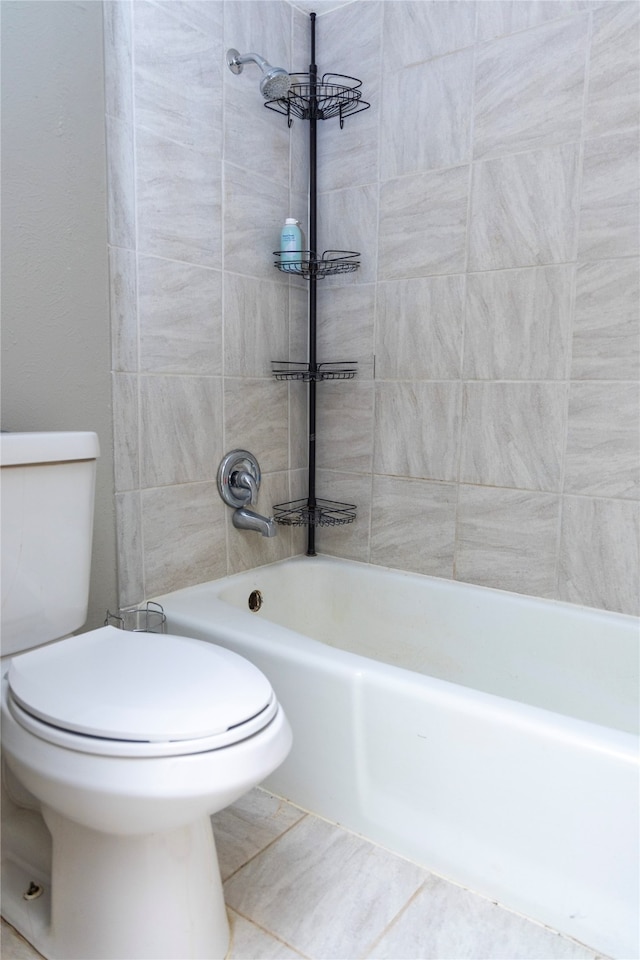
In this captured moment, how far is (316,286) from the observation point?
2.22 m

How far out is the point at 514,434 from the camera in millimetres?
1867

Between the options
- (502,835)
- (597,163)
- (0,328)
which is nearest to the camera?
(502,835)

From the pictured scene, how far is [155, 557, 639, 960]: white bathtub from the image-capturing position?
1167 mm

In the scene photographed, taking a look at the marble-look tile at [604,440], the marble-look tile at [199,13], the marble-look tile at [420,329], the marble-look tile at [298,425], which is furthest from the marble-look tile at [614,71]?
the marble-look tile at [298,425]

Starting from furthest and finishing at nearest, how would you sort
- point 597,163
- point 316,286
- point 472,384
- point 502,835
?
point 316,286 → point 472,384 → point 597,163 → point 502,835

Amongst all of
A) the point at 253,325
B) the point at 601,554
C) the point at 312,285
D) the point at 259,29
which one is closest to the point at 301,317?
the point at 312,285

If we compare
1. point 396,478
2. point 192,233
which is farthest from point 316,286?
point 396,478

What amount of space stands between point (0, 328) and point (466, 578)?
1391mm

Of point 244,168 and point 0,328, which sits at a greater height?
point 244,168

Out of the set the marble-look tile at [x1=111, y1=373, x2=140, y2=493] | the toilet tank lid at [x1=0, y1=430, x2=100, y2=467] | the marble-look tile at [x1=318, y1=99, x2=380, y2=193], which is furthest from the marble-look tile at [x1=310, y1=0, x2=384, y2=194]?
the toilet tank lid at [x1=0, y1=430, x2=100, y2=467]

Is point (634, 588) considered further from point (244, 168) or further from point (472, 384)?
point (244, 168)

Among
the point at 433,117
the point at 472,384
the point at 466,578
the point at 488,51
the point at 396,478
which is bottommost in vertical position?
the point at 466,578

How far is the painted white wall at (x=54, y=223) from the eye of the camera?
1416mm

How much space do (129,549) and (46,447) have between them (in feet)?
1.70
